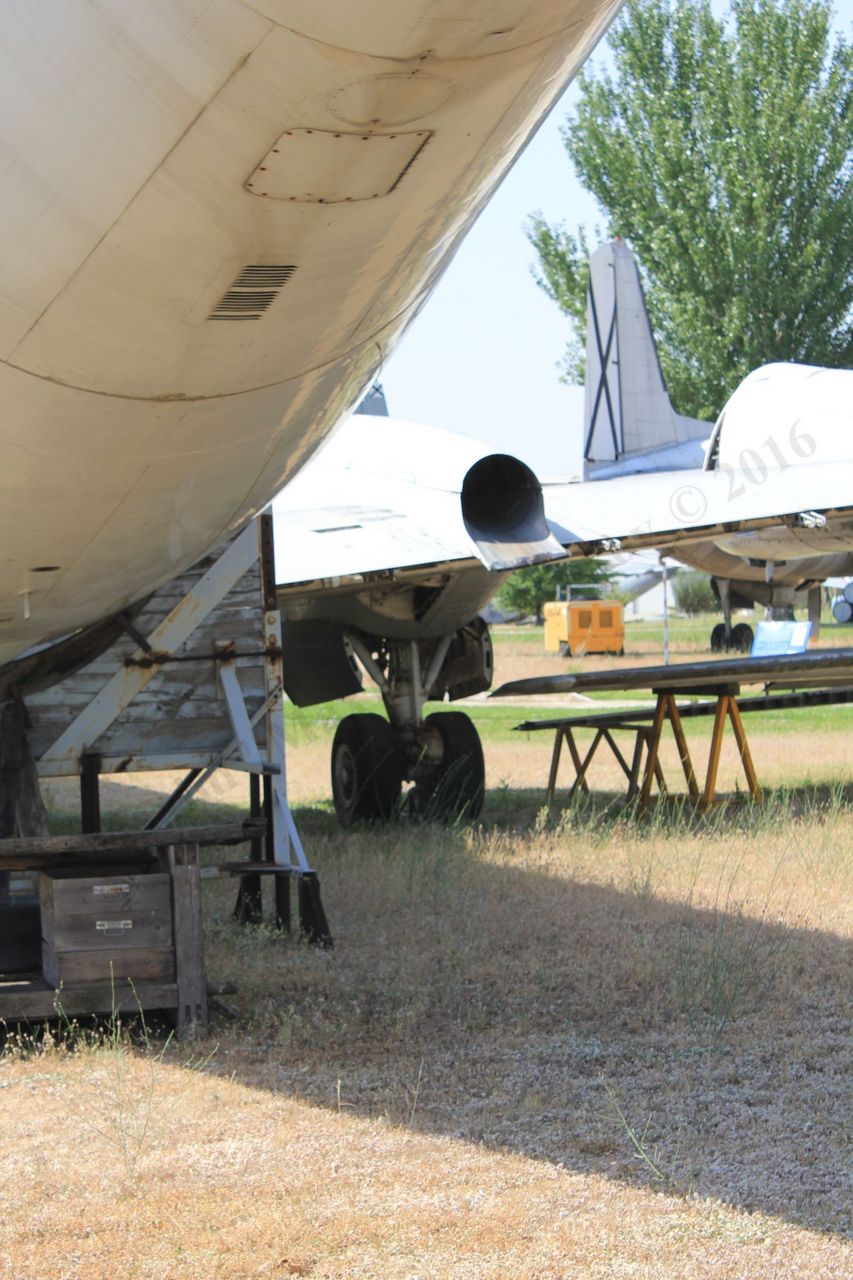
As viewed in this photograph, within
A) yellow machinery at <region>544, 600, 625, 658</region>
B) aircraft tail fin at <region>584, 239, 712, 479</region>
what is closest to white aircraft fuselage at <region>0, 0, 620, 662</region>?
aircraft tail fin at <region>584, 239, 712, 479</region>

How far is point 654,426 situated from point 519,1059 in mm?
25088

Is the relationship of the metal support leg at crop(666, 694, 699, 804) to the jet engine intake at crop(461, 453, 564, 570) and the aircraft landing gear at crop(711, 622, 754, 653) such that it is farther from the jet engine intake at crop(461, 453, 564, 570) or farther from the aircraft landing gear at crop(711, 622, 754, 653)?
the aircraft landing gear at crop(711, 622, 754, 653)

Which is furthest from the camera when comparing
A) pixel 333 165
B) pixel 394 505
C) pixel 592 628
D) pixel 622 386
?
pixel 592 628

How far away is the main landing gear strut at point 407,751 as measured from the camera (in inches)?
412

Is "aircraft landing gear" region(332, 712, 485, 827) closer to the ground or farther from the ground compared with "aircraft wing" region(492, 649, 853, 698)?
closer to the ground

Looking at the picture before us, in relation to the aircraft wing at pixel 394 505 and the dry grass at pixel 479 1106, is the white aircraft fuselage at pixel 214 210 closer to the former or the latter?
the dry grass at pixel 479 1106

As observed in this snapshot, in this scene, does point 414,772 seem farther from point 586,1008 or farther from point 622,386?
point 622,386

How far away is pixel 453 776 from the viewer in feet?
34.6

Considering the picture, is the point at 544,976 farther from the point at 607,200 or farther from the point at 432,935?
the point at 607,200

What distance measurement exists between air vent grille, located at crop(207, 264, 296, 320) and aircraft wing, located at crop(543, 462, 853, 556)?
486cm

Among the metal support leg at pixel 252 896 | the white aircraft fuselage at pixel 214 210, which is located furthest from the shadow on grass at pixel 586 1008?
the white aircraft fuselage at pixel 214 210

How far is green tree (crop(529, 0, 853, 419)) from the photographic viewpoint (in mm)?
37906

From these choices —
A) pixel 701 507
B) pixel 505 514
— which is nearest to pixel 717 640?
pixel 701 507

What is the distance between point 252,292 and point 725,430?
41.3 feet
